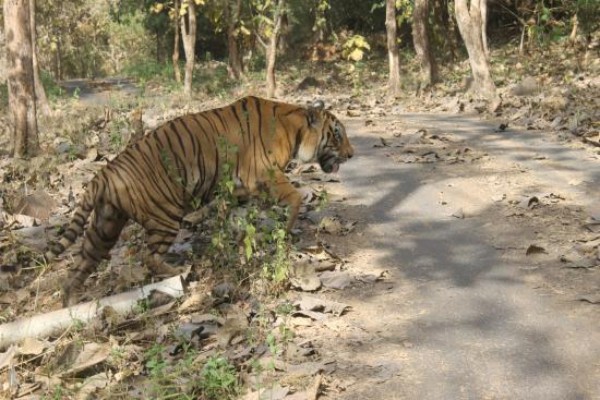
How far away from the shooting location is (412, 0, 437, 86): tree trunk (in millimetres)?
16344

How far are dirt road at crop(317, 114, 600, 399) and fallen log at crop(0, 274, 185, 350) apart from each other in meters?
1.19

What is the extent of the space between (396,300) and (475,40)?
9003mm

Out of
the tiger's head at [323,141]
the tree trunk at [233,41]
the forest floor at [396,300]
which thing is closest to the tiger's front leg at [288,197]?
the forest floor at [396,300]

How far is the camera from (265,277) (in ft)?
16.8

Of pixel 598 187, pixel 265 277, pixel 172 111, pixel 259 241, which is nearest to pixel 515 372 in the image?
pixel 265 277

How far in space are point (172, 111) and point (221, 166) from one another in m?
8.35

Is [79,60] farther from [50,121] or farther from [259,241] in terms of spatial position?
[259,241]

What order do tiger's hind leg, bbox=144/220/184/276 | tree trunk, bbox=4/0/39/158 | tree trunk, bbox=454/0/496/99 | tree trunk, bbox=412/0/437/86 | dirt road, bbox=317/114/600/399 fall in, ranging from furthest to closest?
tree trunk, bbox=412/0/437/86 → tree trunk, bbox=454/0/496/99 → tree trunk, bbox=4/0/39/158 → tiger's hind leg, bbox=144/220/184/276 → dirt road, bbox=317/114/600/399

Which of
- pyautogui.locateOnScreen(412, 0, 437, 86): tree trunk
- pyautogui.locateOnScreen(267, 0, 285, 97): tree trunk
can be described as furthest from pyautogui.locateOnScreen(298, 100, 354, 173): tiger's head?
pyautogui.locateOnScreen(412, 0, 437, 86): tree trunk

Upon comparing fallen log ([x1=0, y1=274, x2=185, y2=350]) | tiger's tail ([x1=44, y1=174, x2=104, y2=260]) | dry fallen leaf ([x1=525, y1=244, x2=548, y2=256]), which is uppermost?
tiger's tail ([x1=44, y1=174, x2=104, y2=260])

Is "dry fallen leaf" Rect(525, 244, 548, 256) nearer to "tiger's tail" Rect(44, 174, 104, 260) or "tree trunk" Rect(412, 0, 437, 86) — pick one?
"tiger's tail" Rect(44, 174, 104, 260)

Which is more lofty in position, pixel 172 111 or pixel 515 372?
pixel 172 111

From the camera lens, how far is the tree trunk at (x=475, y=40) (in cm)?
1275

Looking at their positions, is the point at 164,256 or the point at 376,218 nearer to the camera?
the point at 164,256
